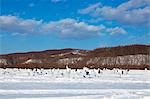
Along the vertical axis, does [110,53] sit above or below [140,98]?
above

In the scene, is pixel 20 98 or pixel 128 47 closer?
pixel 20 98

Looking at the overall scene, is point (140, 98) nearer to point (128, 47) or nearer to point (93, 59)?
point (93, 59)

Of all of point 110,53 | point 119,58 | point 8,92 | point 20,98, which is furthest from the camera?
point 110,53

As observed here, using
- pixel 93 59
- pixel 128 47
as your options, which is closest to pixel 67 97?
pixel 93 59

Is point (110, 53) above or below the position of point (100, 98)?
above

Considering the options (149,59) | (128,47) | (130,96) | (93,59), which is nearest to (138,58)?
(149,59)

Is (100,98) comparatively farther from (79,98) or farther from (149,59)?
(149,59)

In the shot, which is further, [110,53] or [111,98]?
[110,53]

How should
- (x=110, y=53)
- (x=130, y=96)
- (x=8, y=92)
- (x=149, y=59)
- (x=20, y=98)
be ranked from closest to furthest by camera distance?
1. (x=20, y=98)
2. (x=130, y=96)
3. (x=8, y=92)
4. (x=149, y=59)
5. (x=110, y=53)

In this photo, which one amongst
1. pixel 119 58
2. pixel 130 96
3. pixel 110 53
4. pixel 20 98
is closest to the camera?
pixel 20 98

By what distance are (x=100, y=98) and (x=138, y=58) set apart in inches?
2376

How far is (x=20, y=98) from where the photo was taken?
8.37 m

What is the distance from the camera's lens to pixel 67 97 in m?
8.70

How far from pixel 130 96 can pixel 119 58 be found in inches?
2451
